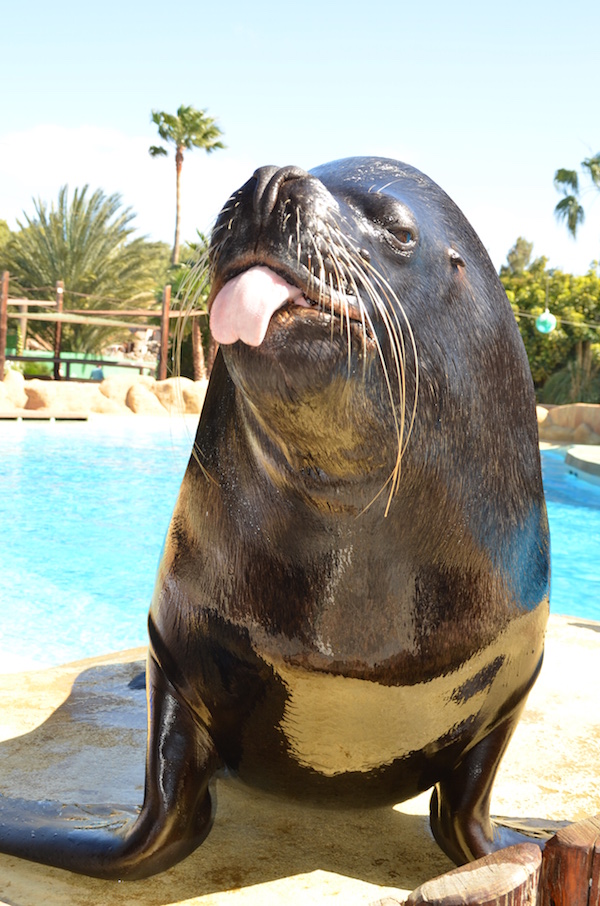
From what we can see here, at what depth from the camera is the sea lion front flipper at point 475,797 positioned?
6.84 ft

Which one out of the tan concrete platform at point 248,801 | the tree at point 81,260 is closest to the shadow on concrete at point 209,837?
the tan concrete platform at point 248,801

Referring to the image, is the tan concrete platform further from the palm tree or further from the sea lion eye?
the palm tree

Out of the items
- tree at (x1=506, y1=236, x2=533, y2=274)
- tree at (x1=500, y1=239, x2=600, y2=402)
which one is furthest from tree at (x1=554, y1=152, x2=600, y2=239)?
tree at (x1=506, y1=236, x2=533, y2=274)

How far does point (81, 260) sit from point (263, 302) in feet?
93.4

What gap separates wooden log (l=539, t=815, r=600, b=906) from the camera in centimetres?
139

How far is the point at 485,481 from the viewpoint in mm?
1878

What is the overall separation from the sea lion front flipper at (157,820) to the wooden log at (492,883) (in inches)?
33.0

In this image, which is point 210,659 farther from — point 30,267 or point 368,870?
point 30,267

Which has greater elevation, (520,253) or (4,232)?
(520,253)

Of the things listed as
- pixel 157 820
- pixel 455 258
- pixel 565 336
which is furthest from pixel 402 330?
pixel 565 336

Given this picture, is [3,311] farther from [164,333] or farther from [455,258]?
[455,258]

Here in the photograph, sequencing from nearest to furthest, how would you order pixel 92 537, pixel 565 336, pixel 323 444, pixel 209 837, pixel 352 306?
pixel 352 306 → pixel 323 444 → pixel 209 837 → pixel 92 537 → pixel 565 336

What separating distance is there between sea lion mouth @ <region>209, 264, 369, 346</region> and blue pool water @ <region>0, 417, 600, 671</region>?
475cm

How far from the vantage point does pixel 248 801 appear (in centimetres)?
253
